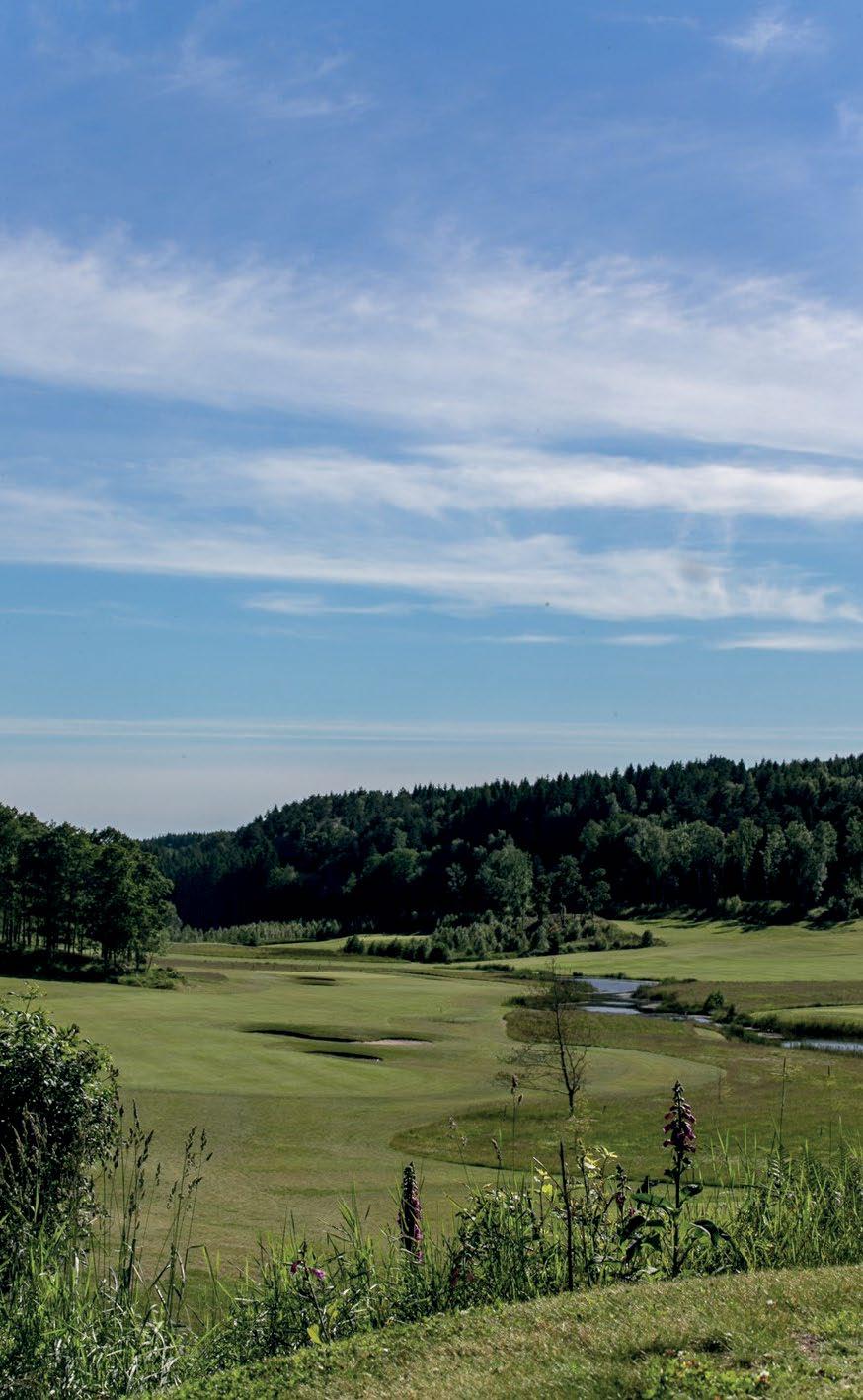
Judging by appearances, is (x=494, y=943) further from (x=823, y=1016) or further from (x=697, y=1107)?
(x=697, y=1107)

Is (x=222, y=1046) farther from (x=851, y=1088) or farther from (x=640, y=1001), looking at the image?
(x=640, y=1001)

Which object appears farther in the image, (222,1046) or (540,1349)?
(222,1046)

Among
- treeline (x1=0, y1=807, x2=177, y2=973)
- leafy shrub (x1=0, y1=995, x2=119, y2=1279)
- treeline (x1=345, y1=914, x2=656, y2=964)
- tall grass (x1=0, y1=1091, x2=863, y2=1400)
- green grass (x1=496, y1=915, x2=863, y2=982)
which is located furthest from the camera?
treeline (x1=345, y1=914, x2=656, y2=964)

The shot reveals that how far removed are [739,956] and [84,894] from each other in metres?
56.7

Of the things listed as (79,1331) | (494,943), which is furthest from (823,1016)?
(494,943)

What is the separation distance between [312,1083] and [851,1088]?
58.6ft

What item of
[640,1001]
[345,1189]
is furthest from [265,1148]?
[640,1001]

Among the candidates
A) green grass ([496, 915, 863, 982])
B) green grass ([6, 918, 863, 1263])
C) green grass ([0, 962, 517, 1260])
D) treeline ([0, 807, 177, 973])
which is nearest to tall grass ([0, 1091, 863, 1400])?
green grass ([6, 918, 863, 1263])

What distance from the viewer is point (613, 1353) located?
8008mm

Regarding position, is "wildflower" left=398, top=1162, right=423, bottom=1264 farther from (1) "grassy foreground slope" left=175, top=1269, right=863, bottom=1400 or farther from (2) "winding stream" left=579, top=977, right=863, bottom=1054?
(2) "winding stream" left=579, top=977, right=863, bottom=1054

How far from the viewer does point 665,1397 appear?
722 cm

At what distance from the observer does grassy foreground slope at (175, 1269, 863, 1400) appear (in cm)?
750

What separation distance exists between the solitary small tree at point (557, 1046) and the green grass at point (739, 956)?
39.2 feet

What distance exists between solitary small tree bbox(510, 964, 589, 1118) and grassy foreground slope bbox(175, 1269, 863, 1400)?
190cm
